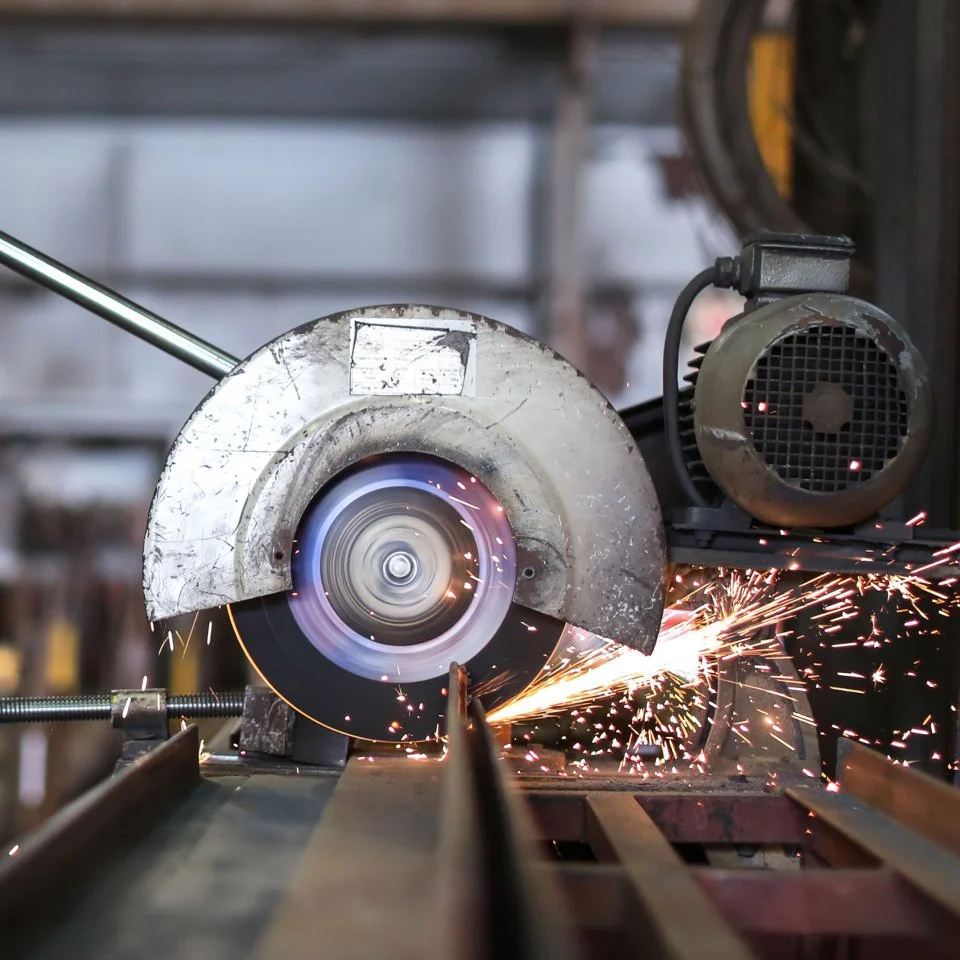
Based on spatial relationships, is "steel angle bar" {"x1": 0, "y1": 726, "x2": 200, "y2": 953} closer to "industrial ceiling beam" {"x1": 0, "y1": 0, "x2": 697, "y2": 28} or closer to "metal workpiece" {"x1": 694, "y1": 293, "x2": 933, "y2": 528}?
"metal workpiece" {"x1": 694, "y1": 293, "x2": 933, "y2": 528}

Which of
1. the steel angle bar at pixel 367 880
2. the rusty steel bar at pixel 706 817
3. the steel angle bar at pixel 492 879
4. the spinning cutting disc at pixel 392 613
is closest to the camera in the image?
the steel angle bar at pixel 492 879

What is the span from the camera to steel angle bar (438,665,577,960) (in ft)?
1.94

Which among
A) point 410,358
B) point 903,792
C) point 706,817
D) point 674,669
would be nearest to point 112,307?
point 410,358

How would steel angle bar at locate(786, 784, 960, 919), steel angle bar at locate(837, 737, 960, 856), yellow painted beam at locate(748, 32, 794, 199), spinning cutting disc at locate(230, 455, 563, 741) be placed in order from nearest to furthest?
steel angle bar at locate(786, 784, 960, 919)
steel angle bar at locate(837, 737, 960, 856)
spinning cutting disc at locate(230, 455, 563, 741)
yellow painted beam at locate(748, 32, 794, 199)

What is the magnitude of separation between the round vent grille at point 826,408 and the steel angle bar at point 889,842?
335 millimetres

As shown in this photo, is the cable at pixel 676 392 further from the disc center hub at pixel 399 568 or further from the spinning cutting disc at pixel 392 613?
the disc center hub at pixel 399 568

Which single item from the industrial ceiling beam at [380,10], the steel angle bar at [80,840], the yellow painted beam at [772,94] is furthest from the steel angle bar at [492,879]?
the industrial ceiling beam at [380,10]

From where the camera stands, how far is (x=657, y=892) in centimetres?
79

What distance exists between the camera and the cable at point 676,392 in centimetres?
133

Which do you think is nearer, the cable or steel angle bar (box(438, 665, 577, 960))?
steel angle bar (box(438, 665, 577, 960))

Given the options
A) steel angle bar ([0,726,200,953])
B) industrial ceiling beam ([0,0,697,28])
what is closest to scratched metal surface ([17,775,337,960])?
steel angle bar ([0,726,200,953])

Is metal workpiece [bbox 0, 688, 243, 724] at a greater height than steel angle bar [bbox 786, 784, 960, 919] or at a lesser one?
greater

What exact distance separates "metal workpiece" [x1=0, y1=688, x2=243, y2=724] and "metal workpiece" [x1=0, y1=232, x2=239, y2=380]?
0.39 metres

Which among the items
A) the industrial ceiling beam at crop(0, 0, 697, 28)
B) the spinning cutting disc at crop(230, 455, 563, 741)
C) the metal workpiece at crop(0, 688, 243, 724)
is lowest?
the metal workpiece at crop(0, 688, 243, 724)
